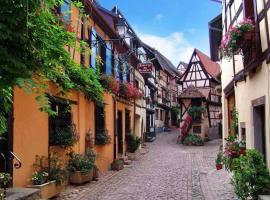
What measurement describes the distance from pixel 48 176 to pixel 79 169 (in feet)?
7.60

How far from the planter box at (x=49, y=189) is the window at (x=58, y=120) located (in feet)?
4.43

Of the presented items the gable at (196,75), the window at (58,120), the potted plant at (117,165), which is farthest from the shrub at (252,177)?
the gable at (196,75)

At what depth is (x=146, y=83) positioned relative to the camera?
1212 inches

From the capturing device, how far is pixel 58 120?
10859 millimetres

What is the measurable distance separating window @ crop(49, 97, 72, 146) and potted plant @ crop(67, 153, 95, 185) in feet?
3.05

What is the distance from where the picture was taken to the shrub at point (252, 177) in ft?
23.5

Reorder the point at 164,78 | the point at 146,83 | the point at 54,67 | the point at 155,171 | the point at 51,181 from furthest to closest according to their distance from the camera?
the point at 164,78, the point at 146,83, the point at 155,171, the point at 51,181, the point at 54,67

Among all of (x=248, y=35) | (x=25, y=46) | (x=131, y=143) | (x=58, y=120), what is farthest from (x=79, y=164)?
(x=131, y=143)

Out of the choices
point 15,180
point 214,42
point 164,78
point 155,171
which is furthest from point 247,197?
point 164,78

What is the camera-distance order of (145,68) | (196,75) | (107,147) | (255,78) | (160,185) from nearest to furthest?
(255,78)
(160,185)
(107,147)
(145,68)
(196,75)

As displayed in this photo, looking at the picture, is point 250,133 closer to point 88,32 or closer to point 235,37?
point 235,37

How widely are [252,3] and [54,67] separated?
473cm

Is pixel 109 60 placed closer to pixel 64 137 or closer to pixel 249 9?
pixel 64 137

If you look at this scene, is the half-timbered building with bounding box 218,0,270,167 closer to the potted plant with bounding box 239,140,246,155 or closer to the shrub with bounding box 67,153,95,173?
the potted plant with bounding box 239,140,246,155
